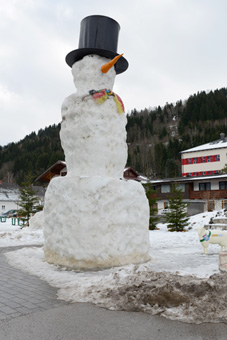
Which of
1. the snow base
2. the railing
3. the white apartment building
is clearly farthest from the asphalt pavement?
the white apartment building

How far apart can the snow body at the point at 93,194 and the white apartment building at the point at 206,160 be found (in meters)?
39.9

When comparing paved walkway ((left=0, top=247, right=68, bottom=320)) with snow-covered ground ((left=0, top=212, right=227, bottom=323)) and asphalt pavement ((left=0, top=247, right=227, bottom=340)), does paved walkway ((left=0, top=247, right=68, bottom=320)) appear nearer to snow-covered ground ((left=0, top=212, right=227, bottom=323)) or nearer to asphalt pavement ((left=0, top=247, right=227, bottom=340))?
asphalt pavement ((left=0, top=247, right=227, bottom=340))

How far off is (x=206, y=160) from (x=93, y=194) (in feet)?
144

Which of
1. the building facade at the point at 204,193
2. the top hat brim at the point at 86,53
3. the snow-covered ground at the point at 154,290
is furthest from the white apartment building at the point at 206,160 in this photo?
the snow-covered ground at the point at 154,290

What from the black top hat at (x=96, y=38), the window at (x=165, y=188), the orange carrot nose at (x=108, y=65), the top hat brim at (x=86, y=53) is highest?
the black top hat at (x=96, y=38)

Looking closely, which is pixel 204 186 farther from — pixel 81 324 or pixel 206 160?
pixel 81 324

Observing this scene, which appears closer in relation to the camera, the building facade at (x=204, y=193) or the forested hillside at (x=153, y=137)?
the building facade at (x=204, y=193)

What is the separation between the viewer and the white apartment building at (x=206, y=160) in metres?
46.0

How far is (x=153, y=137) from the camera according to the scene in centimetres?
11056

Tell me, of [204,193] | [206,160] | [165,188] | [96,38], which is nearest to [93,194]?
[96,38]

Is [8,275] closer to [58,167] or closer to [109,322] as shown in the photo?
[109,322]

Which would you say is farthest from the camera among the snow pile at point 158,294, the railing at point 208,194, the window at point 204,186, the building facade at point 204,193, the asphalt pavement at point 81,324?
the window at point 204,186

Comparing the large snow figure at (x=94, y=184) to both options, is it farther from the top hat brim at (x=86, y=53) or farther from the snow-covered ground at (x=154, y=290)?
the snow-covered ground at (x=154, y=290)

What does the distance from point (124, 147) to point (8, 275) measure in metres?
4.05
